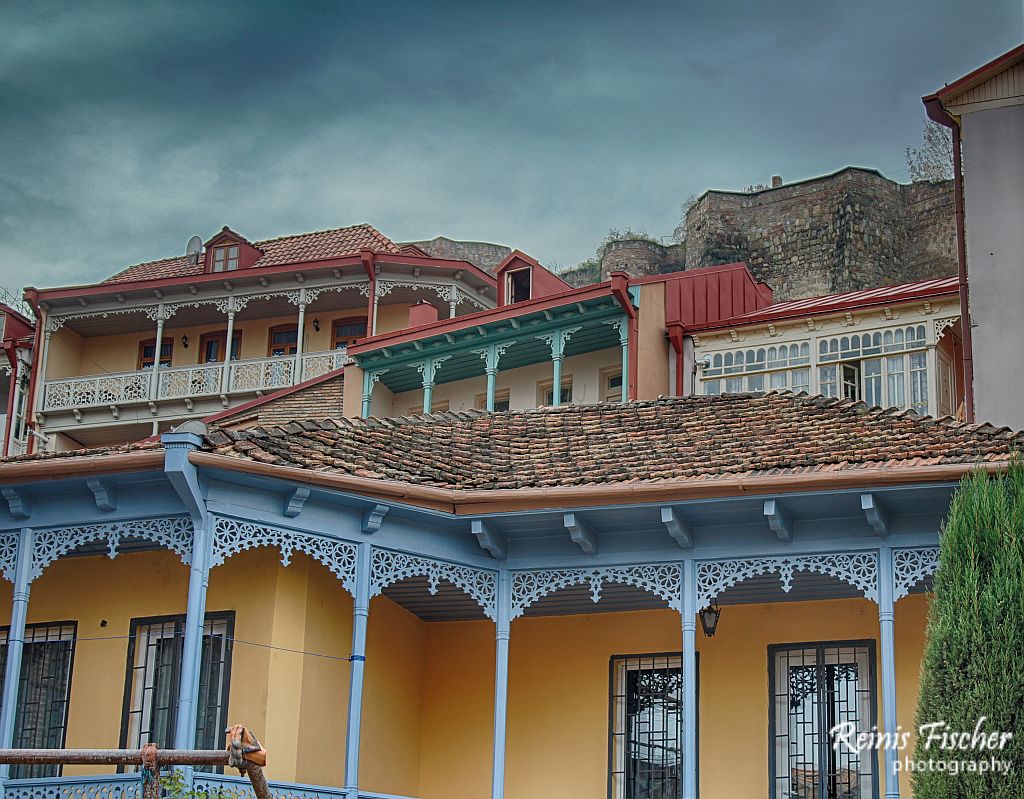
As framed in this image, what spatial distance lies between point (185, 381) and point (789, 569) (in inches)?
937

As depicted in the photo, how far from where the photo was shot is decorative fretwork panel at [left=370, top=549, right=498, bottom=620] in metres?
14.8

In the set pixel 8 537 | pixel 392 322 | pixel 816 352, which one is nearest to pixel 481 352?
pixel 816 352

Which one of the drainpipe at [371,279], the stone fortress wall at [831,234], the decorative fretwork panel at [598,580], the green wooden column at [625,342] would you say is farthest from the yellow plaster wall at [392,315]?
the decorative fretwork panel at [598,580]

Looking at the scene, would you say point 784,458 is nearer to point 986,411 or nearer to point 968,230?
point 986,411

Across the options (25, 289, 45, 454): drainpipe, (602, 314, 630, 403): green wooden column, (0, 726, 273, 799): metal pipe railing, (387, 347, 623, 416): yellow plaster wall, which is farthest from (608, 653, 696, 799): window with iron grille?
(25, 289, 45, 454): drainpipe

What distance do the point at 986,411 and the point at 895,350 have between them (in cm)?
405

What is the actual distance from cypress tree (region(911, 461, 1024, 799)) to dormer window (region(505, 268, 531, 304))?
55.1 feet

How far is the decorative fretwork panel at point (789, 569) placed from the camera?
46.2 feet

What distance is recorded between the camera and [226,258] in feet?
121

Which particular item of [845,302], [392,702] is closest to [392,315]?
[845,302]

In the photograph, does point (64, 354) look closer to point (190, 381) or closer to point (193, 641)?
point (190, 381)

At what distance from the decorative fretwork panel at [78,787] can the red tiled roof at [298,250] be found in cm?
2272

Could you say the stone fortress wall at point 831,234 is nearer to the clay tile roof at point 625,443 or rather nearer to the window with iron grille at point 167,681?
the clay tile roof at point 625,443

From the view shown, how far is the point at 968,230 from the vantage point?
68.4 ft
